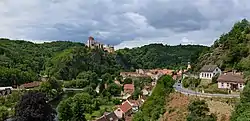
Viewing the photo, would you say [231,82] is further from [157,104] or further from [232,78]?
[157,104]

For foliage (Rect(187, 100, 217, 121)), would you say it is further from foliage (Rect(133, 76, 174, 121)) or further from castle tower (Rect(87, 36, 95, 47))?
castle tower (Rect(87, 36, 95, 47))

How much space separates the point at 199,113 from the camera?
97.5ft

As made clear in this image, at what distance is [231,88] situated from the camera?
38.8m

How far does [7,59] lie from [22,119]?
11374cm

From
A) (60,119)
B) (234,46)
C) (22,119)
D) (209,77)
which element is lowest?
(60,119)

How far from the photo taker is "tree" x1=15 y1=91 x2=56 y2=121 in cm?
3212

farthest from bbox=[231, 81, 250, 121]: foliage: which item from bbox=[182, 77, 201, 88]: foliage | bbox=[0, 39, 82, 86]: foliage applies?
bbox=[0, 39, 82, 86]: foliage

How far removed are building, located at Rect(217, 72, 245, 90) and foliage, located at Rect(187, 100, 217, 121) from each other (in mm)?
9372

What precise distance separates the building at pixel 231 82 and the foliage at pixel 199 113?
30.7 feet

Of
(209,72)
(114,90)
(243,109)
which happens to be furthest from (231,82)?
(114,90)

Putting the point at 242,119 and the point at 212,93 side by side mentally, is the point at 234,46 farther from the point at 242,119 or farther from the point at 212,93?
the point at 242,119

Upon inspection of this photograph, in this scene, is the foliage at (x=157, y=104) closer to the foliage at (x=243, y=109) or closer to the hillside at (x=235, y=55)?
the hillside at (x=235, y=55)

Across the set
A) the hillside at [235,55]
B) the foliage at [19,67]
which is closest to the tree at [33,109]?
the hillside at [235,55]

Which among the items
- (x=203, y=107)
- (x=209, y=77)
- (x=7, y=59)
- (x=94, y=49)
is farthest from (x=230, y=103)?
(x=94, y=49)
